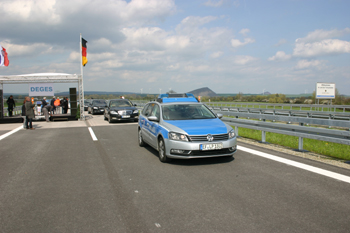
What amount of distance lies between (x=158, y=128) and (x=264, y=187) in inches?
130

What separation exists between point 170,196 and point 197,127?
2554 millimetres

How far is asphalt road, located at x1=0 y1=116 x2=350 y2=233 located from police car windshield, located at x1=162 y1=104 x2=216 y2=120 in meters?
1.21

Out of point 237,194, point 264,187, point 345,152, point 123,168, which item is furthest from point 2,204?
point 345,152

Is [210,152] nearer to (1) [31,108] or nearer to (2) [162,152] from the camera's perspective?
(2) [162,152]

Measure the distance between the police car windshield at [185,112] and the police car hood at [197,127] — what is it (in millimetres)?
348

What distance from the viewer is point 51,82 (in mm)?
22703

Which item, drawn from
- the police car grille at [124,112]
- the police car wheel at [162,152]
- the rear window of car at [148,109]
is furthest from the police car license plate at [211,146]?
the police car grille at [124,112]

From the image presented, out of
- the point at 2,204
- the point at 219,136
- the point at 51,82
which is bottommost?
the point at 2,204

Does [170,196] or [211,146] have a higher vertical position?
[211,146]

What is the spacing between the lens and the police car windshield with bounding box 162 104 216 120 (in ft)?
26.6

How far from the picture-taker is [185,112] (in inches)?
328

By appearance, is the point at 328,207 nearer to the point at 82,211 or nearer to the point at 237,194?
the point at 237,194

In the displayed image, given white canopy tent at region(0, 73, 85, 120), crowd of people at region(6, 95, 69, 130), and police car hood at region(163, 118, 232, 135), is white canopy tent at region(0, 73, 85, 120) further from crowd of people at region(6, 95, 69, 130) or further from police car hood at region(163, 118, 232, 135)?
police car hood at region(163, 118, 232, 135)

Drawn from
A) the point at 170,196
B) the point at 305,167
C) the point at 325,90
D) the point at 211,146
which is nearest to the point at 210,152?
the point at 211,146
